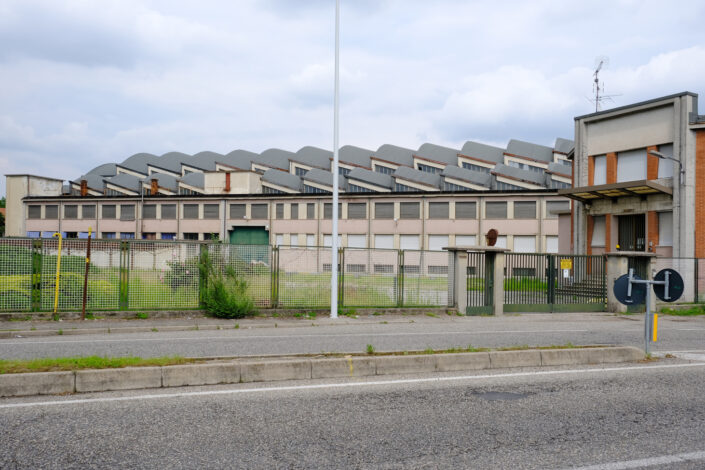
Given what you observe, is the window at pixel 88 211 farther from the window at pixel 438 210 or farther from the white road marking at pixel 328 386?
the white road marking at pixel 328 386

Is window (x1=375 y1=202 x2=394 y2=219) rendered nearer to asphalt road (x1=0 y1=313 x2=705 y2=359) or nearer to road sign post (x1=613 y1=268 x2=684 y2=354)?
asphalt road (x1=0 y1=313 x2=705 y2=359)

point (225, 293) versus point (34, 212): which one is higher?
point (34, 212)

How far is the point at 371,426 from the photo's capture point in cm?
576

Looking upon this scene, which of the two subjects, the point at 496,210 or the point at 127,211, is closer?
the point at 496,210

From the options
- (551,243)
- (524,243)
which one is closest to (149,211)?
(524,243)

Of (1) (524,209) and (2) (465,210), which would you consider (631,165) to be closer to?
(1) (524,209)

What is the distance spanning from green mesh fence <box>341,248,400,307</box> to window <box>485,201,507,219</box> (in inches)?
1470

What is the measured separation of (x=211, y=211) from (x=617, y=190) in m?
43.5

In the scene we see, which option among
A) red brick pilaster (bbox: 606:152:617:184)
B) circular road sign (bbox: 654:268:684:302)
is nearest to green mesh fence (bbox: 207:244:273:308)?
circular road sign (bbox: 654:268:684:302)

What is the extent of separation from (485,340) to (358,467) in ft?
27.6

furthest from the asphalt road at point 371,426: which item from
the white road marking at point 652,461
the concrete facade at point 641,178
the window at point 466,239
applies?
the window at point 466,239

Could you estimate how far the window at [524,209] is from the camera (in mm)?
53656

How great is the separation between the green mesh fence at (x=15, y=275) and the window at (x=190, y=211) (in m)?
47.2

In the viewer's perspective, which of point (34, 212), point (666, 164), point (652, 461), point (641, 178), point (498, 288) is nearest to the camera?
point (652, 461)
